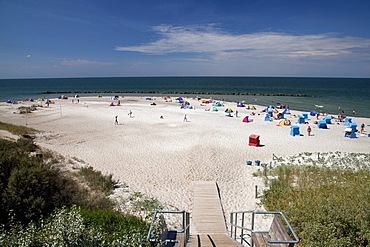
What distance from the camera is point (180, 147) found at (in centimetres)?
1838

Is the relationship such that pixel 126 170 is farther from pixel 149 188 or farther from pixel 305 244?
pixel 305 244

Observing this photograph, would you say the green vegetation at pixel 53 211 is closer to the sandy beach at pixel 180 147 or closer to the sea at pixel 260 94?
the sandy beach at pixel 180 147

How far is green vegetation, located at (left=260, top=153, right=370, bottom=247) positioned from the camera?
19.2 feet

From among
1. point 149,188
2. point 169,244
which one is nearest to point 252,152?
point 149,188

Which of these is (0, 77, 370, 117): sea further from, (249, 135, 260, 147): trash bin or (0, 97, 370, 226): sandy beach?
(249, 135, 260, 147): trash bin

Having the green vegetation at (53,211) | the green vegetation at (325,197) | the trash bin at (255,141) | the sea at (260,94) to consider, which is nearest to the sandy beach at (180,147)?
the trash bin at (255,141)

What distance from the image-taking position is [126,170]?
44.5ft

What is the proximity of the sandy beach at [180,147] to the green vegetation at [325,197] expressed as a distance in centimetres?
133

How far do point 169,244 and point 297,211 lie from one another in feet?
16.1

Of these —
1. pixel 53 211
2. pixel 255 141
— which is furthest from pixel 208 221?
pixel 255 141

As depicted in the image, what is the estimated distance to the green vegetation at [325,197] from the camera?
586 cm

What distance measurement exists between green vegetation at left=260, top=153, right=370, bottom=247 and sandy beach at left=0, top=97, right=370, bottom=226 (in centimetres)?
133

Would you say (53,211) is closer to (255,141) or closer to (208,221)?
(208,221)

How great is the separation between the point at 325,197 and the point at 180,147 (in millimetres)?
11033
